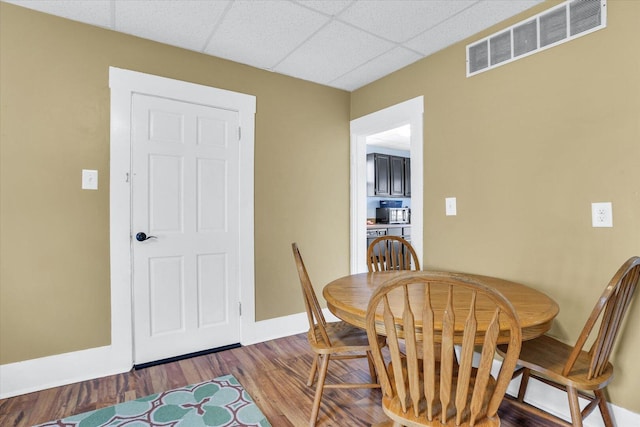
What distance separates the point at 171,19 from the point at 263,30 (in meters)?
0.60

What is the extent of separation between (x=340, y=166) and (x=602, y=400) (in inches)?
102

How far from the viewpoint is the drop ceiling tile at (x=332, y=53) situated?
7.91ft

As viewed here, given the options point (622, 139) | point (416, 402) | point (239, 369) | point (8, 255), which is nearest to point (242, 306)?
point (239, 369)

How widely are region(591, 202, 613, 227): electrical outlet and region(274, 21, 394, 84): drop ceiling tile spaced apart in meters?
1.73

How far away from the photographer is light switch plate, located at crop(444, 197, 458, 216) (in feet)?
8.38

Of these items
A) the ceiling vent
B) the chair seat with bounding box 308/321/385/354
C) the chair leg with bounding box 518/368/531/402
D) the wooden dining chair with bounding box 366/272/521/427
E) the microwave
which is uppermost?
the ceiling vent

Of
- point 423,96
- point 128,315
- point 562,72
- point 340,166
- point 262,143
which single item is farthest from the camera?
point 340,166

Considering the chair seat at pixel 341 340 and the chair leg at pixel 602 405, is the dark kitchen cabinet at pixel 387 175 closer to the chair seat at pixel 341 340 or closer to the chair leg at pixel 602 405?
the chair seat at pixel 341 340

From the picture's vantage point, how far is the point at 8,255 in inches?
81.4

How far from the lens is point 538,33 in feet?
6.77

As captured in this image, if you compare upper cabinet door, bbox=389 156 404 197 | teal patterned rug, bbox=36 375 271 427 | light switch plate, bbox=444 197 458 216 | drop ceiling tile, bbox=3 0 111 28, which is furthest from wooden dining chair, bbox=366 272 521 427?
upper cabinet door, bbox=389 156 404 197

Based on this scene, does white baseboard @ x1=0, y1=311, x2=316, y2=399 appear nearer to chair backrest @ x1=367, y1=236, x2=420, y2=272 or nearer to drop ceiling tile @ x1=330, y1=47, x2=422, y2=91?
chair backrest @ x1=367, y1=236, x2=420, y2=272

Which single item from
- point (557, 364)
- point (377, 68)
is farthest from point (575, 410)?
point (377, 68)

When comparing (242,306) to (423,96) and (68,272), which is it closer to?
(68,272)
